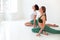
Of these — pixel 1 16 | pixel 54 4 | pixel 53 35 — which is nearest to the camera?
pixel 53 35

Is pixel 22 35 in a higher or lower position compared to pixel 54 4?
lower

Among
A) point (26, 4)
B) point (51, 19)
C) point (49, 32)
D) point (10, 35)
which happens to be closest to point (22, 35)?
point (10, 35)

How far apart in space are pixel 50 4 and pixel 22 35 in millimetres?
700

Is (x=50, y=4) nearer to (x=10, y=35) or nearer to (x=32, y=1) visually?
(x=32, y=1)

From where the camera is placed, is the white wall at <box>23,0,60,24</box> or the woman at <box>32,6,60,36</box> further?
the white wall at <box>23,0,60,24</box>

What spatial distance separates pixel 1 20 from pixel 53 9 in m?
0.63

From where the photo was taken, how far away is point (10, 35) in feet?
3.33

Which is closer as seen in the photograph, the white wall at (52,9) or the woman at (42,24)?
the woman at (42,24)

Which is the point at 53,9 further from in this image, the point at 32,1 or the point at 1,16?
the point at 1,16

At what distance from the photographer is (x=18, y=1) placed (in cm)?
172

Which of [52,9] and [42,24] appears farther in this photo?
[52,9]

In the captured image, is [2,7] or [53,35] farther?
[2,7]

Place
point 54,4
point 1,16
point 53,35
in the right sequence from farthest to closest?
1. point 1,16
2. point 54,4
3. point 53,35

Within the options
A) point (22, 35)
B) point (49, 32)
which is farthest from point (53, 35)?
point (22, 35)
